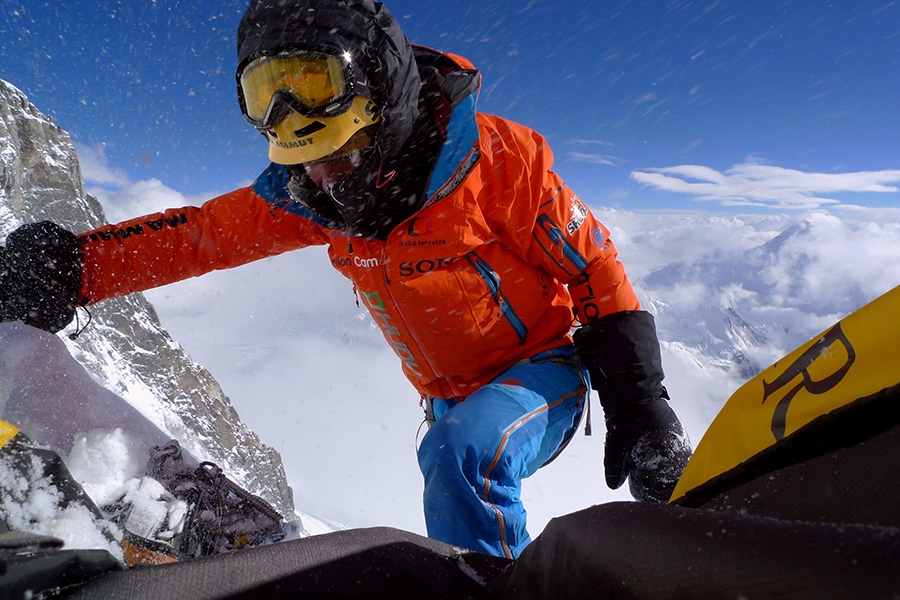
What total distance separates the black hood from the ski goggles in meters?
0.04

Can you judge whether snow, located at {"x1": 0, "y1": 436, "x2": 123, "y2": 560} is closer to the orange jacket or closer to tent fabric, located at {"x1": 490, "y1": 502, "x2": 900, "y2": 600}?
tent fabric, located at {"x1": 490, "y1": 502, "x2": 900, "y2": 600}

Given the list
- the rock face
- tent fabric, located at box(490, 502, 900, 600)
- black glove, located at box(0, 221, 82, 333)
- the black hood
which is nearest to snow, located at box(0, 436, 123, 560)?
tent fabric, located at box(490, 502, 900, 600)

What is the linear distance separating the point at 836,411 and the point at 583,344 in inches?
69.7

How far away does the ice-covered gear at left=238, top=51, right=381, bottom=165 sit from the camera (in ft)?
7.10

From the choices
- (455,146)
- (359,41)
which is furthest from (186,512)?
(359,41)

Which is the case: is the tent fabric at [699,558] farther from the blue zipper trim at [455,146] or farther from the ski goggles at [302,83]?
the ski goggles at [302,83]

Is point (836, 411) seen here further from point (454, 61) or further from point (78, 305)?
point (78, 305)

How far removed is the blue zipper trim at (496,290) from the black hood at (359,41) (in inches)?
26.2

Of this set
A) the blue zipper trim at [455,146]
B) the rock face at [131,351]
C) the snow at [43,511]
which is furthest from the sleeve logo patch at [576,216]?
the rock face at [131,351]

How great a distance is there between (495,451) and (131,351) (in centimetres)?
6833

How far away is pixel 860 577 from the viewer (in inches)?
15.8

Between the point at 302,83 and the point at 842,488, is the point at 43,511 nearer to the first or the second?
the point at 842,488

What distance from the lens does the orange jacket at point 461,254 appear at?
7.57 feet

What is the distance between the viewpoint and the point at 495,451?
6.72 ft
